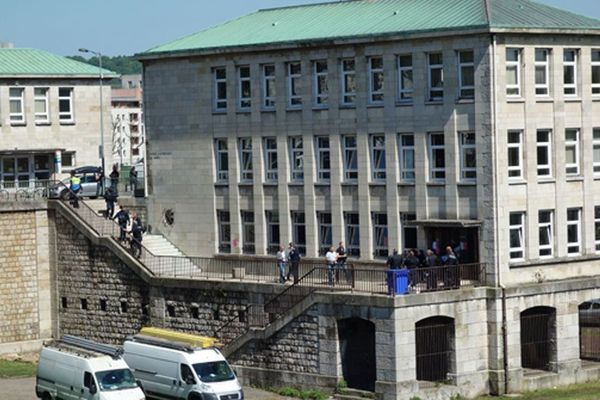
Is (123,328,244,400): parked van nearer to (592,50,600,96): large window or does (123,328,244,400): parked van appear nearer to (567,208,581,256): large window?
(567,208,581,256): large window

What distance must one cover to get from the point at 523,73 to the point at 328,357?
42.4 ft

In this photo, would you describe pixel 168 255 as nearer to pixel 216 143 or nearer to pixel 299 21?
pixel 216 143

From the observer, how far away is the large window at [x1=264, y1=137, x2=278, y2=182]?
229 ft

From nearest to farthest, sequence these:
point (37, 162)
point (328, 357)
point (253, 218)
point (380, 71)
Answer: point (328, 357) < point (380, 71) < point (253, 218) < point (37, 162)

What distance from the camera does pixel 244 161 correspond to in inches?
2803

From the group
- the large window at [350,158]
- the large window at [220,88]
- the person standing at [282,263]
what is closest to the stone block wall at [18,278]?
the large window at [220,88]

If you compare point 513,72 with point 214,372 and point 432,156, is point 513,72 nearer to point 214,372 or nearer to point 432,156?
point 432,156

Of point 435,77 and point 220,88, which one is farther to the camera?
point 220,88

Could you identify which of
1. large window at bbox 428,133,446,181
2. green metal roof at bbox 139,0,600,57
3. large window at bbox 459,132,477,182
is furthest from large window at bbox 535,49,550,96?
large window at bbox 428,133,446,181

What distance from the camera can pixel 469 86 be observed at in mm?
62469

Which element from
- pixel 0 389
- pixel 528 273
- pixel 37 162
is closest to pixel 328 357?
pixel 528 273

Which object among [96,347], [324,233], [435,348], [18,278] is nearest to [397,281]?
[435,348]

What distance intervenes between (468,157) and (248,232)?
1235cm

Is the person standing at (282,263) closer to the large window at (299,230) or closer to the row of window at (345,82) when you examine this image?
the large window at (299,230)
